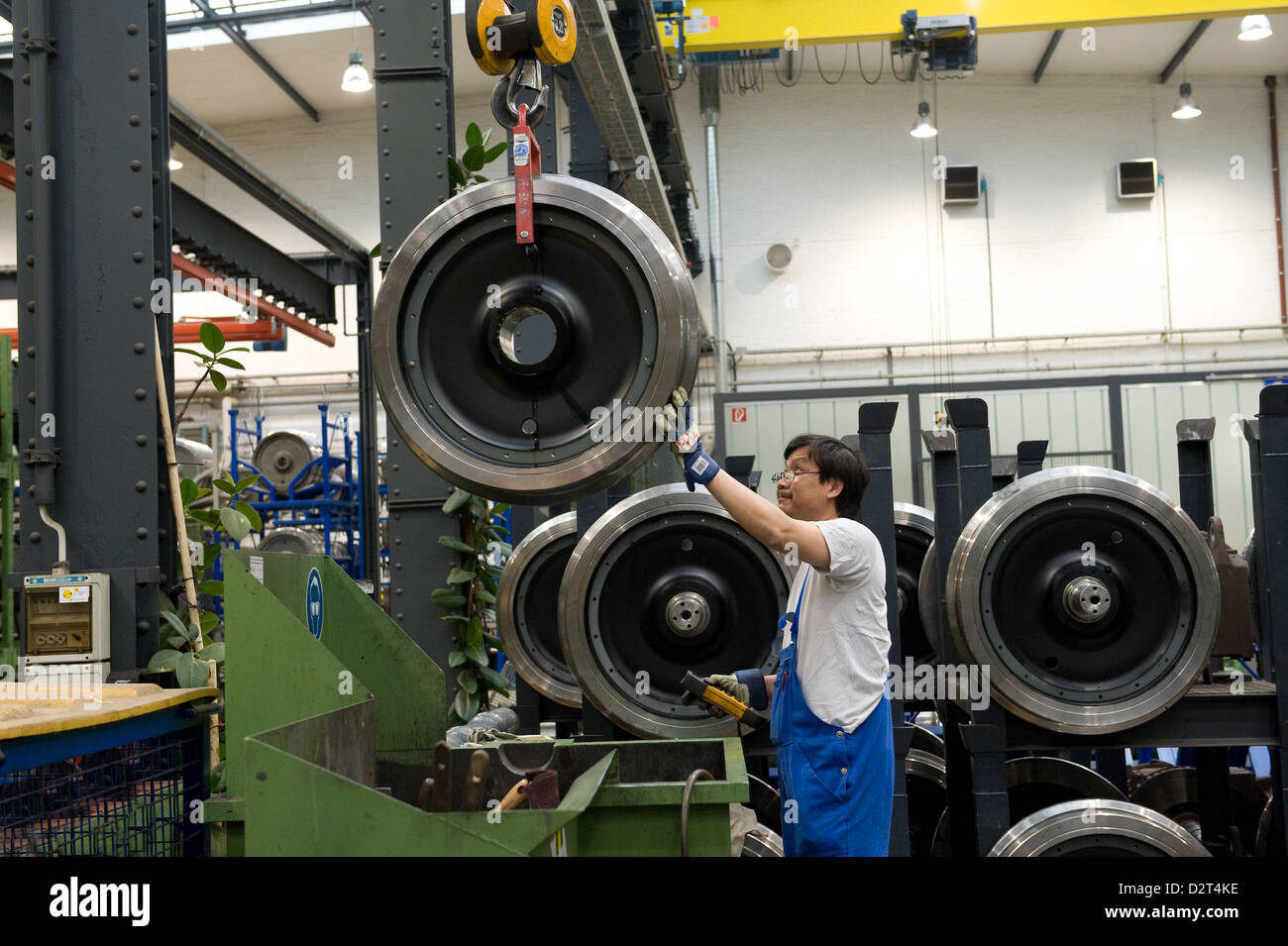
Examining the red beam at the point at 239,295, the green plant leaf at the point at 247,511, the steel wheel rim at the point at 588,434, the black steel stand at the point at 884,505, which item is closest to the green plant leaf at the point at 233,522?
the green plant leaf at the point at 247,511

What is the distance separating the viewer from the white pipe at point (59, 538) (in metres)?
2.64

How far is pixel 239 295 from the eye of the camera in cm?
884

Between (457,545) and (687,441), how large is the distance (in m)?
2.21

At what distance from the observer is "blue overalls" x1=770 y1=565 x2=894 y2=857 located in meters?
2.63

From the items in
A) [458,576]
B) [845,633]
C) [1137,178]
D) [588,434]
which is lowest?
[845,633]

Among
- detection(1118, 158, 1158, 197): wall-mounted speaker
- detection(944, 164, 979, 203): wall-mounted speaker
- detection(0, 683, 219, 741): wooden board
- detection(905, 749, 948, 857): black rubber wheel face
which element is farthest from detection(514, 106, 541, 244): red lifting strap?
detection(1118, 158, 1158, 197): wall-mounted speaker

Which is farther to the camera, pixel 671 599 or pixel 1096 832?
pixel 671 599

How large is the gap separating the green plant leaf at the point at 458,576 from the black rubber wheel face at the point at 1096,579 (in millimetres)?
1921

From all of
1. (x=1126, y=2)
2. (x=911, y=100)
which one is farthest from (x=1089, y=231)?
(x=1126, y=2)

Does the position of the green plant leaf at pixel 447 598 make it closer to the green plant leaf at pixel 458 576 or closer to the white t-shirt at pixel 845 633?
the green plant leaf at pixel 458 576

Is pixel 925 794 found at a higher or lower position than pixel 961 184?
lower

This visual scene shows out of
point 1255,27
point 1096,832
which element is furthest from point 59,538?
point 1255,27

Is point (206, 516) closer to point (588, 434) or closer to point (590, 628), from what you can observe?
point (590, 628)

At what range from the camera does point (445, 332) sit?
2.34 m
